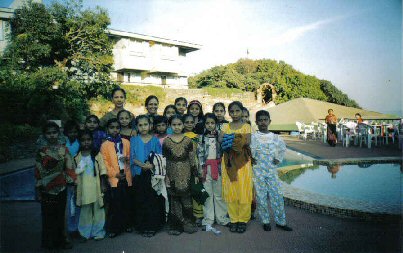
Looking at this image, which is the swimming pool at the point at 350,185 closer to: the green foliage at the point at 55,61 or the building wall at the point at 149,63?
the green foliage at the point at 55,61

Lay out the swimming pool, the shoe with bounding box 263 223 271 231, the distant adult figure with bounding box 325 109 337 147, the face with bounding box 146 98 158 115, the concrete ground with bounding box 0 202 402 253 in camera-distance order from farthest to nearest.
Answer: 1. the distant adult figure with bounding box 325 109 337 147
2. the face with bounding box 146 98 158 115
3. the swimming pool
4. the shoe with bounding box 263 223 271 231
5. the concrete ground with bounding box 0 202 402 253

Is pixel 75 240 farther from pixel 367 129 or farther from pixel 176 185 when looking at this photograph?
pixel 367 129

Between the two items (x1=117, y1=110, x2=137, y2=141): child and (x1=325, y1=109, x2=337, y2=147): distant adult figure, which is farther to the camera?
(x1=325, y1=109, x2=337, y2=147): distant adult figure

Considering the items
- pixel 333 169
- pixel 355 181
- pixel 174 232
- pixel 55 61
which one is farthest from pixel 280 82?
pixel 174 232

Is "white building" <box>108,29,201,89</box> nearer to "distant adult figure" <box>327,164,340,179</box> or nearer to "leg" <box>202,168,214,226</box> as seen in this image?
"distant adult figure" <box>327,164,340,179</box>

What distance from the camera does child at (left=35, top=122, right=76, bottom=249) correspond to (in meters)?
3.48

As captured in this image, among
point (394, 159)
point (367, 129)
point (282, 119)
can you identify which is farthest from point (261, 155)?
point (282, 119)

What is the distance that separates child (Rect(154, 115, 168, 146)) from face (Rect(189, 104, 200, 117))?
579 millimetres

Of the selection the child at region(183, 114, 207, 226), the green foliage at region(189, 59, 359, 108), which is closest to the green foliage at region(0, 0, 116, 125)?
the child at region(183, 114, 207, 226)

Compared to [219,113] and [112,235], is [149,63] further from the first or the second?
[112,235]

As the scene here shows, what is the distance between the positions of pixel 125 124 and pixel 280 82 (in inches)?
1228

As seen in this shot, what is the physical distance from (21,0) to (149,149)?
762 inches

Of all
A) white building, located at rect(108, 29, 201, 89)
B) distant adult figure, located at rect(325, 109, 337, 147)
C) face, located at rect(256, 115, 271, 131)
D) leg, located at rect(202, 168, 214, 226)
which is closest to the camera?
face, located at rect(256, 115, 271, 131)

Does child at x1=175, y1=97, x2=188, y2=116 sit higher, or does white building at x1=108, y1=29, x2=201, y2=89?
white building at x1=108, y1=29, x2=201, y2=89
